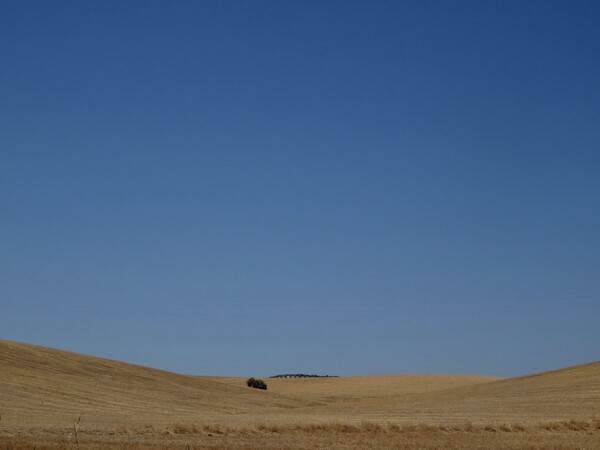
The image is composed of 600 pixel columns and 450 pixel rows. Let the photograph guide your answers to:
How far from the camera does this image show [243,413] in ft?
163

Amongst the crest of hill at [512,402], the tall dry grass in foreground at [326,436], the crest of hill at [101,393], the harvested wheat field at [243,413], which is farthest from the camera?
the crest of hill at [101,393]

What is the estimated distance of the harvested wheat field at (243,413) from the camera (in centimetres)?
2708

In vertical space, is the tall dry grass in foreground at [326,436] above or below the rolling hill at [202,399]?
below

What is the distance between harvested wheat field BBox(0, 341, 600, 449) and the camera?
88.8 ft

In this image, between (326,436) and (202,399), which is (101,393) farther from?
(326,436)

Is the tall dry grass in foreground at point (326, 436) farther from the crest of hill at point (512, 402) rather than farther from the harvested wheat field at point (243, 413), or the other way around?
the crest of hill at point (512, 402)

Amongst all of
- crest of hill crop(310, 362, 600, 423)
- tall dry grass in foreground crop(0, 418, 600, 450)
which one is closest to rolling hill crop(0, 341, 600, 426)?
crest of hill crop(310, 362, 600, 423)

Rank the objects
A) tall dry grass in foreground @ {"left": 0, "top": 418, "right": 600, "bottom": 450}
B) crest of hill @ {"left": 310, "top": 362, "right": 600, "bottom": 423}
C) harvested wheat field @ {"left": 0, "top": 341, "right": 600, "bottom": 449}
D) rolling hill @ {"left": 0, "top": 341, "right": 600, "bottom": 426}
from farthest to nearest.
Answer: crest of hill @ {"left": 310, "top": 362, "right": 600, "bottom": 423} < rolling hill @ {"left": 0, "top": 341, "right": 600, "bottom": 426} < harvested wheat field @ {"left": 0, "top": 341, "right": 600, "bottom": 449} < tall dry grass in foreground @ {"left": 0, "top": 418, "right": 600, "bottom": 450}

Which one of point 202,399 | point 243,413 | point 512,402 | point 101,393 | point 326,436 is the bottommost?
point 326,436

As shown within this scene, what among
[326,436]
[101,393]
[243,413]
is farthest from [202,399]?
[326,436]

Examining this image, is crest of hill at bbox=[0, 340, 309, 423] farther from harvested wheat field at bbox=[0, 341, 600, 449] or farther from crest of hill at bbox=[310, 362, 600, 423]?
crest of hill at bbox=[310, 362, 600, 423]

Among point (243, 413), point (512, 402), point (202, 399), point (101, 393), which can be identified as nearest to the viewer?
point (512, 402)

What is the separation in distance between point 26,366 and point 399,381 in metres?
62.5

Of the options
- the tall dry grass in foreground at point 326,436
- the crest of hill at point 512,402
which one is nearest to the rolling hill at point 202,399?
the crest of hill at point 512,402
